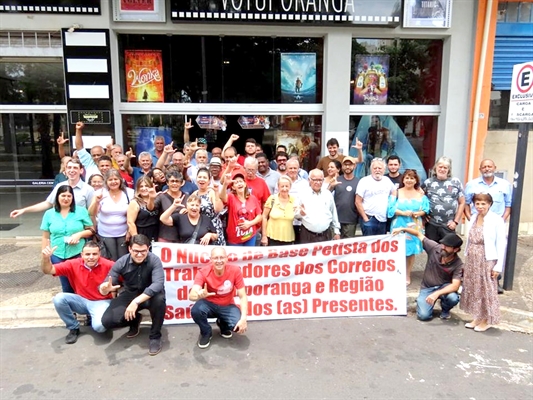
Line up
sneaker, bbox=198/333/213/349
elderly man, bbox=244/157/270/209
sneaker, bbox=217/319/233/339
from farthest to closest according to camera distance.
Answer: elderly man, bbox=244/157/270/209
sneaker, bbox=217/319/233/339
sneaker, bbox=198/333/213/349

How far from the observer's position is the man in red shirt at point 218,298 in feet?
14.2

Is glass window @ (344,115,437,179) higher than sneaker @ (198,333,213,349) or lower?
higher

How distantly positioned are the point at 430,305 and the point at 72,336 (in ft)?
13.1

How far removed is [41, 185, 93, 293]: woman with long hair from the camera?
477 centimetres

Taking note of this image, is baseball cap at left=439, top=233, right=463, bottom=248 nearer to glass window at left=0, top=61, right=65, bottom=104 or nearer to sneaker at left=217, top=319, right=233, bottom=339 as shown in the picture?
sneaker at left=217, top=319, right=233, bottom=339

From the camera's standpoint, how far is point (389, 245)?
534 cm

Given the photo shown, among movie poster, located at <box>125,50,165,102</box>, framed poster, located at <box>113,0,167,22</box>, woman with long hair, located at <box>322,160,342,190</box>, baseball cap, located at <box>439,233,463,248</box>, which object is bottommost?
baseball cap, located at <box>439,233,463,248</box>

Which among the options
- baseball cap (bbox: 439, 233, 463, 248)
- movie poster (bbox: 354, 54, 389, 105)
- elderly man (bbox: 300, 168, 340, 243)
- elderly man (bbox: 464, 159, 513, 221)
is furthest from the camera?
movie poster (bbox: 354, 54, 389, 105)

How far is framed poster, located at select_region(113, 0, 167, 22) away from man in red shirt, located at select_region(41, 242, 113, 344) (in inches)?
197

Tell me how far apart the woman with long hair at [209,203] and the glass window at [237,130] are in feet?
12.0

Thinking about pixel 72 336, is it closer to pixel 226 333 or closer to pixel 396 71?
pixel 226 333

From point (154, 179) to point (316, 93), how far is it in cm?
455

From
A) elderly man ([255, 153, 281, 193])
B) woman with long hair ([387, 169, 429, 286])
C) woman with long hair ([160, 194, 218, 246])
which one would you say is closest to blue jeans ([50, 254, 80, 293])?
woman with long hair ([160, 194, 218, 246])

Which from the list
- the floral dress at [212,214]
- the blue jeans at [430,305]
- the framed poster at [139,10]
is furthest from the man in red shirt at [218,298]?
the framed poster at [139,10]
